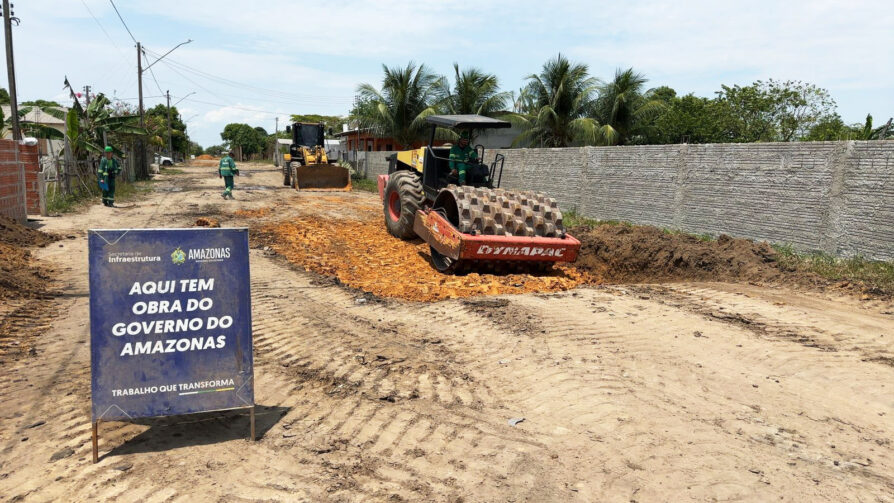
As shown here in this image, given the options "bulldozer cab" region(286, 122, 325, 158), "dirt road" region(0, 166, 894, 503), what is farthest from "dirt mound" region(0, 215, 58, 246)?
"bulldozer cab" region(286, 122, 325, 158)

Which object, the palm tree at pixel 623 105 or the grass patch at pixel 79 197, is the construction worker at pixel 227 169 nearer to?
the grass patch at pixel 79 197

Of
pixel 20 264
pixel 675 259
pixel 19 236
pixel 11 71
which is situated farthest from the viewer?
pixel 11 71

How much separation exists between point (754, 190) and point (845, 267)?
2378 mm

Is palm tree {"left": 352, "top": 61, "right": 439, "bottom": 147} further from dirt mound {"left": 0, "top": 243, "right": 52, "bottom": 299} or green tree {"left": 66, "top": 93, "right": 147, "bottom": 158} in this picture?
dirt mound {"left": 0, "top": 243, "right": 52, "bottom": 299}

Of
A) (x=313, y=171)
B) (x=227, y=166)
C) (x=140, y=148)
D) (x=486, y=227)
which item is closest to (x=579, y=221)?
(x=486, y=227)

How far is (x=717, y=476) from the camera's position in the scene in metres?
3.30

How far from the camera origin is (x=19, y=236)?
10.4m

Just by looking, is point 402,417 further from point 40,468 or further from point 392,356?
point 40,468

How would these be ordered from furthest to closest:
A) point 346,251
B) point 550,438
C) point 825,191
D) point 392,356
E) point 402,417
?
point 346,251 < point 825,191 < point 392,356 < point 402,417 < point 550,438

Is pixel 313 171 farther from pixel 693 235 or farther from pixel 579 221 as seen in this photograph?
pixel 693 235

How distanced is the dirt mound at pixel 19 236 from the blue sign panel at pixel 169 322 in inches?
320

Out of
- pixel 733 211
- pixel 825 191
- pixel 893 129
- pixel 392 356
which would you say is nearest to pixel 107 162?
pixel 392 356

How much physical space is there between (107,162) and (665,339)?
55.1ft

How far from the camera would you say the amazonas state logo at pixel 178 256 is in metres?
3.62
